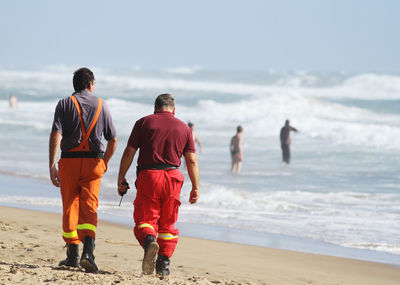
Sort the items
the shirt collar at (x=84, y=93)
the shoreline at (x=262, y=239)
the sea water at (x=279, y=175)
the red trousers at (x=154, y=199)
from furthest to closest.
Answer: the sea water at (x=279, y=175)
the shoreline at (x=262, y=239)
the shirt collar at (x=84, y=93)
the red trousers at (x=154, y=199)

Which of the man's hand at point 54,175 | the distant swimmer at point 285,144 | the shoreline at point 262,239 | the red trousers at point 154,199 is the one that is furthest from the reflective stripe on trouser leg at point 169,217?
the distant swimmer at point 285,144

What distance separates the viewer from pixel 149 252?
5285mm

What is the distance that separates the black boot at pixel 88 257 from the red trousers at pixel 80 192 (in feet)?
0.19

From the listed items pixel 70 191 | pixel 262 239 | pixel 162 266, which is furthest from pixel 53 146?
pixel 262 239

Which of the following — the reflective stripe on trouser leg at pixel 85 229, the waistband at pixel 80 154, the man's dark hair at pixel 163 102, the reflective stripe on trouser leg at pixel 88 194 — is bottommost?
the reflective stripe on trouser leg at pixel 85 229

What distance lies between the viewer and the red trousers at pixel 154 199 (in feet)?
17.6

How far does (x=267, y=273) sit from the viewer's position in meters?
6.74

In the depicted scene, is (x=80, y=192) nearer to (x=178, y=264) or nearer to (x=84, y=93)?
(x=84, y=93)

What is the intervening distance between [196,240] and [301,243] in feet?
4.67

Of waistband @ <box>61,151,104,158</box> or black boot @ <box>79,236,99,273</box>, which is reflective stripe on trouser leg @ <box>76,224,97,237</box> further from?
waistband @ <box>61,151,104,158</box>

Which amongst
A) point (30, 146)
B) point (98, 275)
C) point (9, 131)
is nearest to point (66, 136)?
point (98, 275)

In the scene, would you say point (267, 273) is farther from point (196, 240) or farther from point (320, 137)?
point (320, 137)

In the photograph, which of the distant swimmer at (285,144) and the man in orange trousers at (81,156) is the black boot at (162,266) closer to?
the man in orange trousers at (81,156)

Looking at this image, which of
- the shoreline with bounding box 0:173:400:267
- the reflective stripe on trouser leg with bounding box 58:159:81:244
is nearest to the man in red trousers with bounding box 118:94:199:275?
the reflective stripe on trouser leg with bounding box 58:159:81:244
